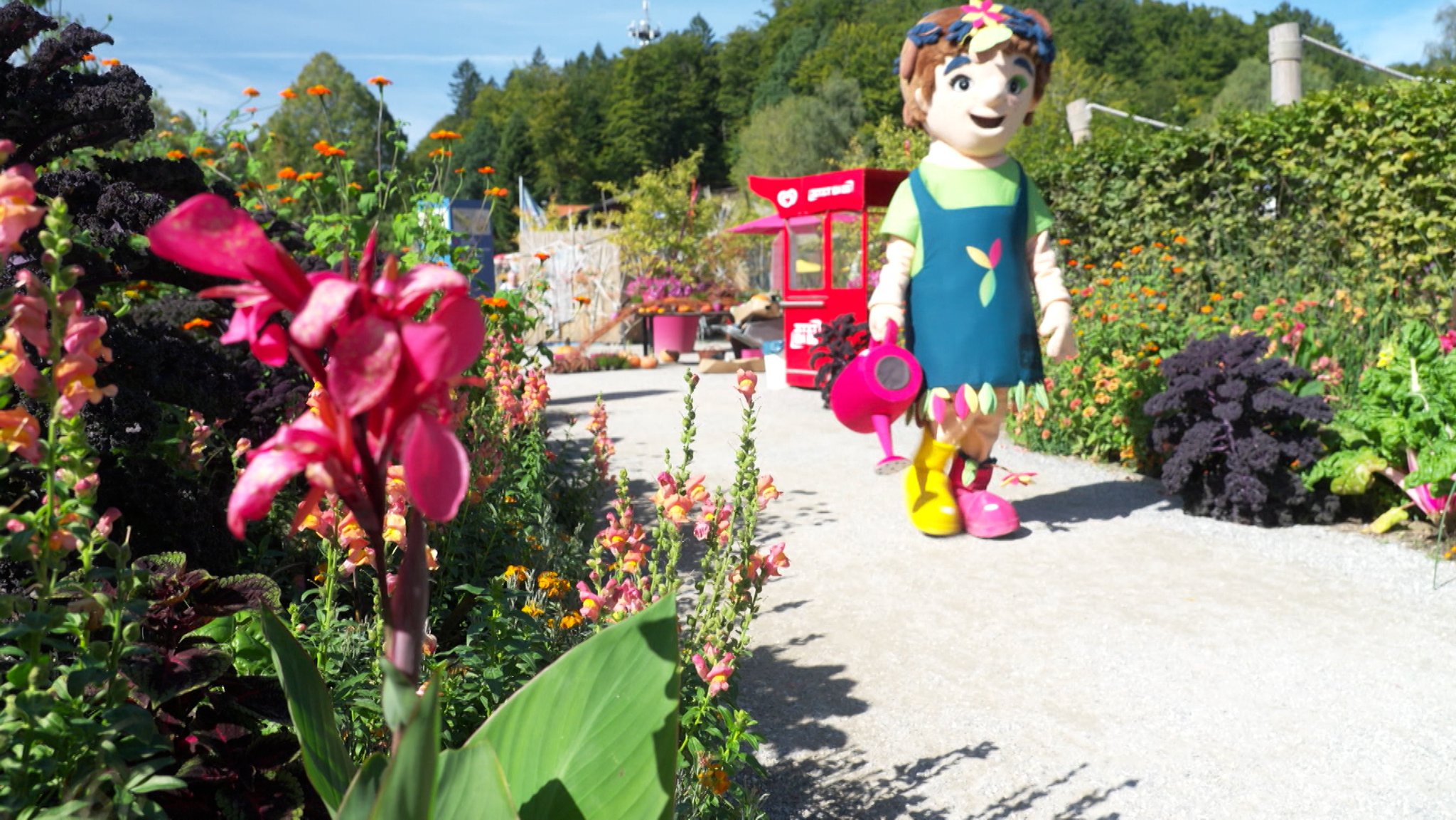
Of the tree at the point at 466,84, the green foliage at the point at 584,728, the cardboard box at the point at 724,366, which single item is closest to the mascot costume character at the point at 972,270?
the green foliage at the point at 584,728

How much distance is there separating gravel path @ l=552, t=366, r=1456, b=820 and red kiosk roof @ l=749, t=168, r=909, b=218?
4.43 m

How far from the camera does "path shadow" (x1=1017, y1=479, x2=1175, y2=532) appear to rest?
481 centimetres

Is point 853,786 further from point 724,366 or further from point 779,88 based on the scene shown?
point 779,88

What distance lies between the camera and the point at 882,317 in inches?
176

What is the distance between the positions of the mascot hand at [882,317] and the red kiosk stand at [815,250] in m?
4.07

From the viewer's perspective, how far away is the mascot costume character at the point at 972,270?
4.38 m

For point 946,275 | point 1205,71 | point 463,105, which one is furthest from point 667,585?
point 463,105

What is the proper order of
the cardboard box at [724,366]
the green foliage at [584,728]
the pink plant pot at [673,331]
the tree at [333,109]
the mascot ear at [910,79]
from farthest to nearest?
the tree at [333,109] → the pink plant pot at [673,331] → the cardboard box at [724,366] → the mascot ear at [910,79] → the green foliage at [584,728]

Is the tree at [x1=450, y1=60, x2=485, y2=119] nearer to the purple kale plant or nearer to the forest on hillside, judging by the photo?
the forest on hillside

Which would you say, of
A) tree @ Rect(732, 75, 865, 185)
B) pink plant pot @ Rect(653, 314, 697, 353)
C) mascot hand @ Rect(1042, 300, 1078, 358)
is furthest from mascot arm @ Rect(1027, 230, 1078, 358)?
tree @ Rect(732, 75, 865, 185)

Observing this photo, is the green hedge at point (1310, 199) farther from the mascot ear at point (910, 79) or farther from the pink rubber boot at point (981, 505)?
the mascot ear at point (910, 79)

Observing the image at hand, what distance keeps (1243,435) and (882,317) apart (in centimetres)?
160

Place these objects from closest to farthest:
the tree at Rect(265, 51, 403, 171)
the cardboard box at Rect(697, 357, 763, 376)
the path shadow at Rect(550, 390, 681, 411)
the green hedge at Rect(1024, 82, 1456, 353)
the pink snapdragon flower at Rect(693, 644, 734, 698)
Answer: the pink snapdragon flower at Rect(693, 644, 734, 698)
the green hedge at Rect(1024, 82, 1456, 353)
the path shadow at Rect(550, 390, 681, 411)
the cardboard box at Rect(697, 357, 763, 376)
the tree at Rect(265, 51, 403, 171)

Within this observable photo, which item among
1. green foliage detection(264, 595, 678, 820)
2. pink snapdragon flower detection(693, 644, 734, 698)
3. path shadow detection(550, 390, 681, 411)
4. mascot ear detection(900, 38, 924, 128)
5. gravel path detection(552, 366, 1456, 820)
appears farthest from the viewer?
path shadow detection(550, 390, 681, 411)
